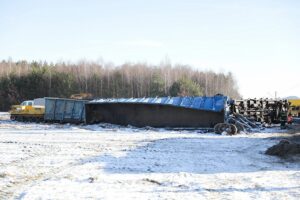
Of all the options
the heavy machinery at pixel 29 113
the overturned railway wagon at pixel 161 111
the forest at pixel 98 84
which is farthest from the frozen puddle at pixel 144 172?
the forest at pixel 98 84

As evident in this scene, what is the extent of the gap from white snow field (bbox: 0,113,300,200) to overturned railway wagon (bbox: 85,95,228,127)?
1028 centimetres

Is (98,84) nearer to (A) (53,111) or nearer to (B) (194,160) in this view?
(A) (53,111)

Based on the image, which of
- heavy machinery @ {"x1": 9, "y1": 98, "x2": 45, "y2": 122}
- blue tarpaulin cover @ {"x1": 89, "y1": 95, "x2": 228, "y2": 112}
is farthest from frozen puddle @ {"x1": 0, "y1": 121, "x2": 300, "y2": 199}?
heavy machinery @ {"x1": 9, "y1": 98, "x2": 45, "y2": 122}

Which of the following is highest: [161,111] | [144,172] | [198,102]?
[198,102]

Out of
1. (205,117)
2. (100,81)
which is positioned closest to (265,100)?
(205,117)

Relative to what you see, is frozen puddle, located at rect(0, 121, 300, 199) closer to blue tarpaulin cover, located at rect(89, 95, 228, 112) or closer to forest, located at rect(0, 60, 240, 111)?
blue tarpaulin cover, located at rect(89, 95, 228, 112)

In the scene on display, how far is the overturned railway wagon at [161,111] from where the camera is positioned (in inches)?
1075

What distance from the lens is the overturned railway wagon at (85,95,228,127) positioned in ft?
89.6

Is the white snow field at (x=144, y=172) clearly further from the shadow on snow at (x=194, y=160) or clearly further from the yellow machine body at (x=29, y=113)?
the yellow machine body at (x=29, y=113)

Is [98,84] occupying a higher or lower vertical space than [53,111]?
higher

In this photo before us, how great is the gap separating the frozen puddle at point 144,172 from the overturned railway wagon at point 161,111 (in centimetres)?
1028

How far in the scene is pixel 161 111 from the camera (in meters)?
30.0

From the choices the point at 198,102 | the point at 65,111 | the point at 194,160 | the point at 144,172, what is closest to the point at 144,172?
the point at 144,172

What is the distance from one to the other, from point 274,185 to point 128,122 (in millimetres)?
23049
